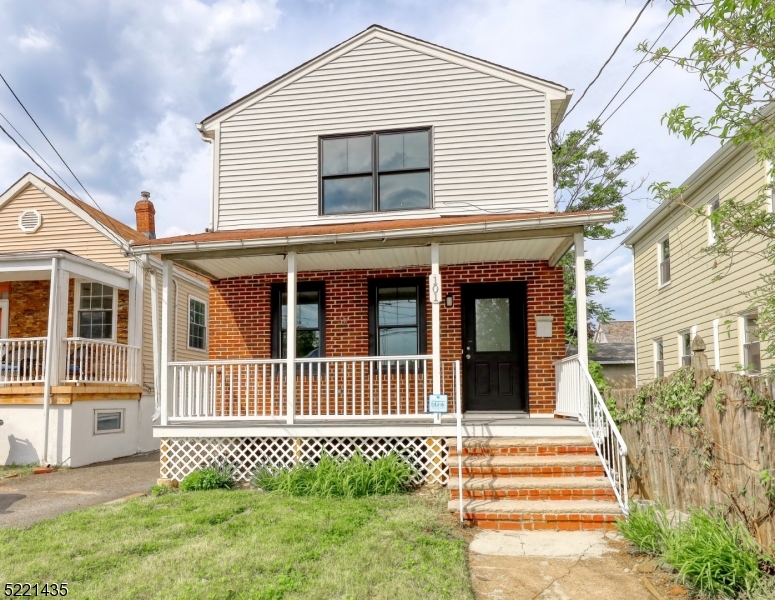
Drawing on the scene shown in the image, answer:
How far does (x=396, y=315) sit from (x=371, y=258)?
45.9 inches

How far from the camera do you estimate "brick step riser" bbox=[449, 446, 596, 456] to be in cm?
681

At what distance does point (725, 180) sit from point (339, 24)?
802 centimetres

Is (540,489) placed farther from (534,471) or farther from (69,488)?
(69,488)

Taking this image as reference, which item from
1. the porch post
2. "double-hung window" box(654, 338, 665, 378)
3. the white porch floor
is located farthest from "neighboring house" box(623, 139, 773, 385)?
the porch post

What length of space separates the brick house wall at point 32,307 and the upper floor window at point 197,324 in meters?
2.58

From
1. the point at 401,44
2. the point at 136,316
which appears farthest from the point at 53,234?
the point at 401,44

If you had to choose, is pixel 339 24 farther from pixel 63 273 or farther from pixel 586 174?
pixel 586 174

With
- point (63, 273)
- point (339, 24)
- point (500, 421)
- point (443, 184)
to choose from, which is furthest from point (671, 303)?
point (63, 273)

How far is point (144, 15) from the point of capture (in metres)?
10.5

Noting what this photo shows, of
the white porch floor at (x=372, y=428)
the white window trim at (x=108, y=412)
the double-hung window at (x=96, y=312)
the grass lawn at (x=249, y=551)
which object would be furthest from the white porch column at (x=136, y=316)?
the grass lawn at (x=249, y=551)

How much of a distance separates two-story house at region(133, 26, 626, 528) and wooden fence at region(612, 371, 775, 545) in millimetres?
2048

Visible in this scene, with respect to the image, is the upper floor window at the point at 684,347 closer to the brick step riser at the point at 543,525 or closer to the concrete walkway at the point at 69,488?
the brick step riser at the point at 543,525

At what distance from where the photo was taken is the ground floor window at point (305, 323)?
972 cm

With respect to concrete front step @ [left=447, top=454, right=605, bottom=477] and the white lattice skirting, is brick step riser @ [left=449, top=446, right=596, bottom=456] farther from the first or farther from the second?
the white lattice skirting
